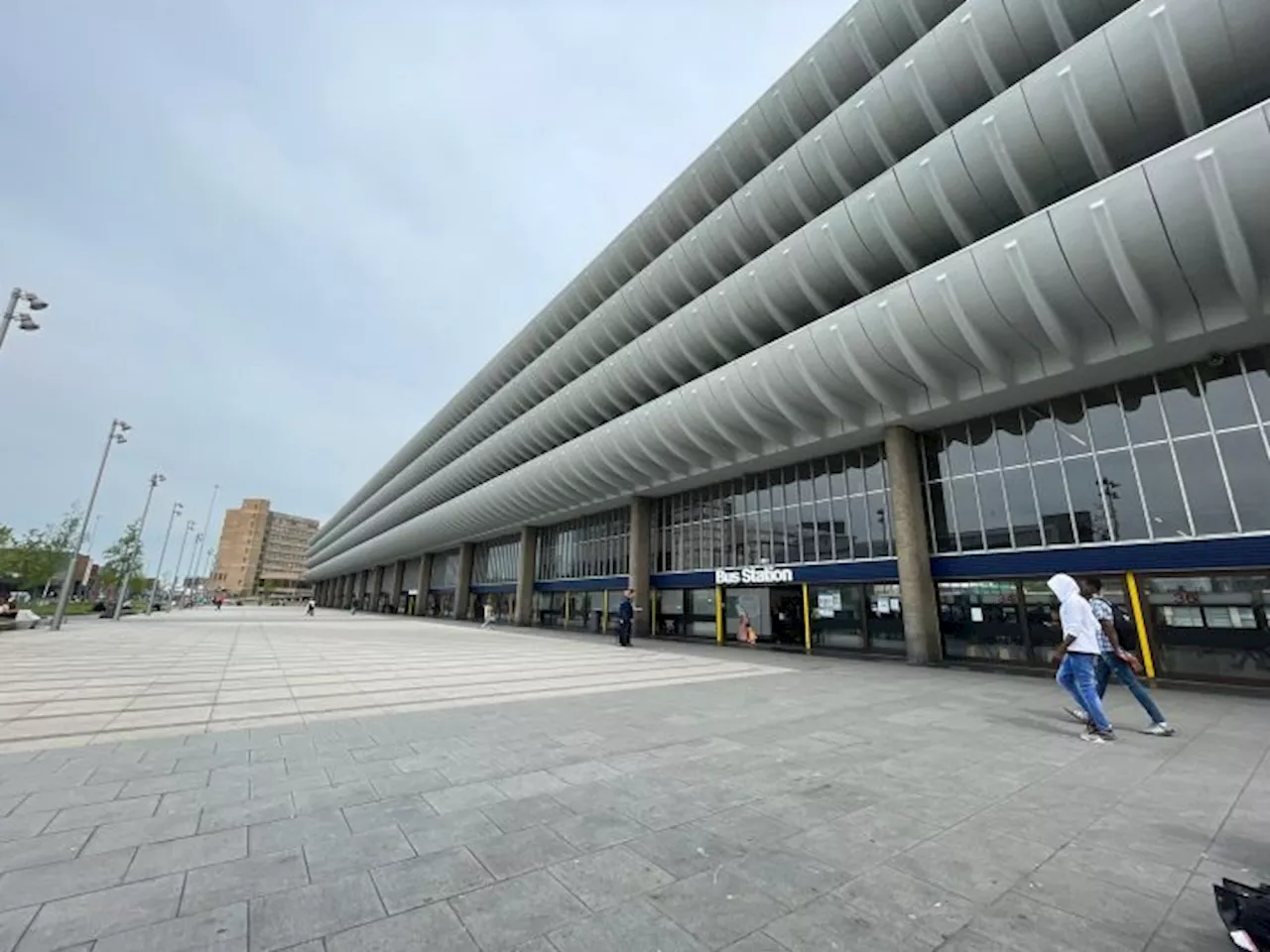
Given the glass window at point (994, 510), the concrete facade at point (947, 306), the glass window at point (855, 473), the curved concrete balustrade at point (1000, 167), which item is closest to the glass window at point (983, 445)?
the concrete facade at point (947, 306)

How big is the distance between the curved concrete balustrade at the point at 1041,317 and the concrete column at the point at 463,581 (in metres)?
32.8

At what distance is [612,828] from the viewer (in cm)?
401

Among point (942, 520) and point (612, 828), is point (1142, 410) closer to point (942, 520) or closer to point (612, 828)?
point (942, 520)

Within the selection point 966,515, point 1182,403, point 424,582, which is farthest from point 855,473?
point 424,582

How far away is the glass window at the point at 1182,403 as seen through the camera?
13.1 meters

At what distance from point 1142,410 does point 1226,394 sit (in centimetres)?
151

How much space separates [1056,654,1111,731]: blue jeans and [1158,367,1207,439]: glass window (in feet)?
33.7

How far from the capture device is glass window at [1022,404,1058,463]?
50.8 ft

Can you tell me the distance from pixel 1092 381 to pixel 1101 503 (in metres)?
3.34

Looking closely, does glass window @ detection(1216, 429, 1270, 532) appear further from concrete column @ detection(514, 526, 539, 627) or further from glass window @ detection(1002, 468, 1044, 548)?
A: concrete column @ detection(514, 526, 539, 627)

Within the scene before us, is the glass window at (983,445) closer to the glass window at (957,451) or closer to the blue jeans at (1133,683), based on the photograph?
the glass window at (957,451)

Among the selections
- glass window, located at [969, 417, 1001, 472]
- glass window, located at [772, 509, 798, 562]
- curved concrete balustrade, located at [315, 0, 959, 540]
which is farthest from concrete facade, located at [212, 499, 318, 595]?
glass window, located at [969, 417, 1001, 472]

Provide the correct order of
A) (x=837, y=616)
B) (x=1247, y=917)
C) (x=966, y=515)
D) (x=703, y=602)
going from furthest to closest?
(x=703, y=602) → (x=837, y=616) → (x=966, y=515) → (x=1247, y=917)

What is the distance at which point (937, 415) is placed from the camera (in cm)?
1712
